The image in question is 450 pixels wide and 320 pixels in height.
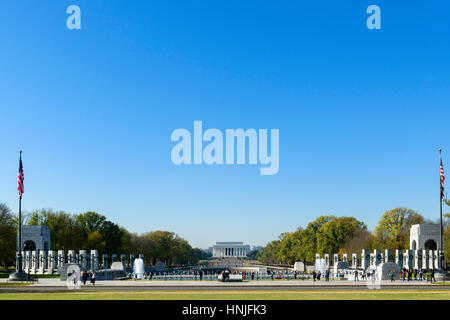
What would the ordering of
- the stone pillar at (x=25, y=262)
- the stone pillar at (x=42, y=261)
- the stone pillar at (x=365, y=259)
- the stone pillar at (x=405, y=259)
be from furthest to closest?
the stone pillar at (x=25, y=262), the stone pillar at (x=42, y=261), the stone pillar at (x=365, y=259), the stone pillar at (x=405, y=259)

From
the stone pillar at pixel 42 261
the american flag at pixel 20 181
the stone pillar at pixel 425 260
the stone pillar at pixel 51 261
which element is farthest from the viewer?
the stone pillar at pixel 42 261

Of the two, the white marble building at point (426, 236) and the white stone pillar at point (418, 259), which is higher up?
the white marble building at point (426, 236)

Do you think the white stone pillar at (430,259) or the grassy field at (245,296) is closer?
the grassy field at (245,296)

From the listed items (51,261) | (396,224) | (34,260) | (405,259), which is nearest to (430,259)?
(405,259)

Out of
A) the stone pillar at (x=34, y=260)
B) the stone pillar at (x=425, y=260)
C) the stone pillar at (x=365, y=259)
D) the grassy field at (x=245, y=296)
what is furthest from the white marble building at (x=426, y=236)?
the stone pillar at (x=34, y=260)

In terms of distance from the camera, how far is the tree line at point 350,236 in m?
118

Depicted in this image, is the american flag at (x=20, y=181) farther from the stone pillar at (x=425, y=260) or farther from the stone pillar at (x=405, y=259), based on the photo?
the stone pillar at (x=425, y=260)

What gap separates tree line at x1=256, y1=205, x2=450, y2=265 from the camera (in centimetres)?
11756

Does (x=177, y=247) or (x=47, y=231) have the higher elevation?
(x=47, y=231)

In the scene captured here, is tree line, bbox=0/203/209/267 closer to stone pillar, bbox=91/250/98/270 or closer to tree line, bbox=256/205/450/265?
stone pillar, bbox=91/250/98/270
